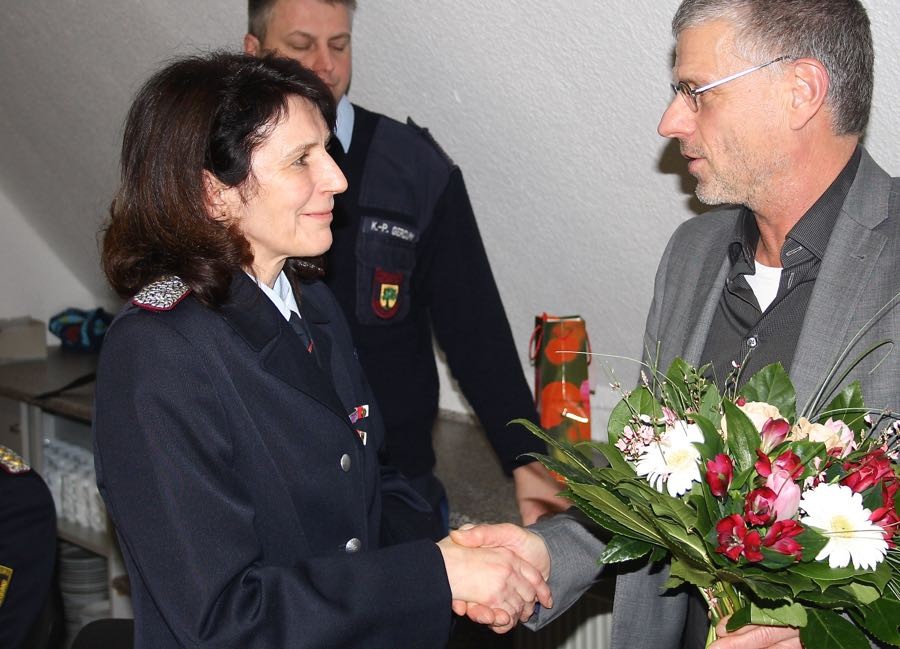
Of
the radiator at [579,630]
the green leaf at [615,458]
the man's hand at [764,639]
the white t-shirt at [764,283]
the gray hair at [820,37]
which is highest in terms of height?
the gray hair at [820,37]

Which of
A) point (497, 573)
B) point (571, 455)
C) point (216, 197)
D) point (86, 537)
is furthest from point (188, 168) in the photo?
point (86, 537)

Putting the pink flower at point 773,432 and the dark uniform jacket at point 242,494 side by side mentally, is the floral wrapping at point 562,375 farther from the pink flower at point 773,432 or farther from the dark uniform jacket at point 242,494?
the pink flower at point 773,432

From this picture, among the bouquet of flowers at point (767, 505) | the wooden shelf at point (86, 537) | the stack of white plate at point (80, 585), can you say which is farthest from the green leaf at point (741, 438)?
the stack of white plate at point (80, 585)

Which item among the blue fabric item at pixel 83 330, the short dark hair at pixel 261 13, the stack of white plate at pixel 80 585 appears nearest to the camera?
the short dark hair at pixel 261 13

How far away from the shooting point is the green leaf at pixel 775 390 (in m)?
1.39

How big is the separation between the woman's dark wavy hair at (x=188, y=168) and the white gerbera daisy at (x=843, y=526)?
87 cm

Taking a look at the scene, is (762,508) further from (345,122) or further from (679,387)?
(345,122)

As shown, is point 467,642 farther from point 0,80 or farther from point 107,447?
point 0,80

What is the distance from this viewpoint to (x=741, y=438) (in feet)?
4.19

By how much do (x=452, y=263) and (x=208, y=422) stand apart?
1.06m

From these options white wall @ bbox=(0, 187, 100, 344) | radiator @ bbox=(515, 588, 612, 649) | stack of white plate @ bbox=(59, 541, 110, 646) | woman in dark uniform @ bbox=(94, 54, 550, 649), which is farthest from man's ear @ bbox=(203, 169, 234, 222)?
white wall @ bbox=(0, 187, 100, 344)

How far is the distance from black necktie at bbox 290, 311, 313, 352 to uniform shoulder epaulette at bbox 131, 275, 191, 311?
24 cm

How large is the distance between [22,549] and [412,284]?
1.01 meters

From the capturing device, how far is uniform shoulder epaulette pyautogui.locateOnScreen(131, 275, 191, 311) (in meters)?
1.54
